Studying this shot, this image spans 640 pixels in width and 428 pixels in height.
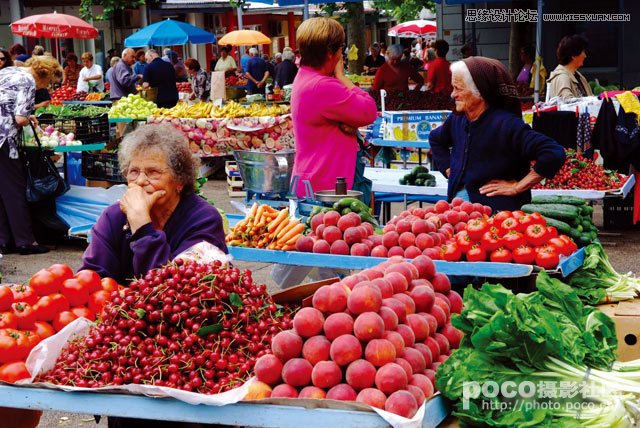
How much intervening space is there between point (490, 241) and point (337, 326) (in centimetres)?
243

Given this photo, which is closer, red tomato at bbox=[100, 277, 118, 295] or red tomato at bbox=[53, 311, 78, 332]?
red tomato at bbox=[53, 311, 78, 332]

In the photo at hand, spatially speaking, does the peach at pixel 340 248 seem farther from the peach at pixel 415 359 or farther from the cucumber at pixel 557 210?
the peach at pixel 415 359

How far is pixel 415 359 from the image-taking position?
3039mm

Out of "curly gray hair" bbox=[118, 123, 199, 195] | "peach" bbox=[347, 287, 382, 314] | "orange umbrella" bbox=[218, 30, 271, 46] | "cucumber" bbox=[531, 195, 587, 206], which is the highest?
"orange umbrella" bbox=[218, 30, 271, 46]

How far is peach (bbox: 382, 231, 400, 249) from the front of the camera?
5426 millimetres

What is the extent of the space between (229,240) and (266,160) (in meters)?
1.92

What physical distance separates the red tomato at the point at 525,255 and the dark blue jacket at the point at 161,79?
12677mm

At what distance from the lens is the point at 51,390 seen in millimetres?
3195

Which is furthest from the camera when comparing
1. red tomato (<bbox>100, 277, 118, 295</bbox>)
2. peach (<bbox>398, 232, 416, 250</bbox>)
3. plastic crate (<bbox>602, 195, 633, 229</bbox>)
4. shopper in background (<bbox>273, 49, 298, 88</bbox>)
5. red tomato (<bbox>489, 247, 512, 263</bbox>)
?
shopper in background (<bbox>273, 49, 298, 88</bbox>)

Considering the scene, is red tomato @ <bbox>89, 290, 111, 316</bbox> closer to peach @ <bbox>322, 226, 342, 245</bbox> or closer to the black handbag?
peach @ <bbox>322, 226, 342, 245</bbox>

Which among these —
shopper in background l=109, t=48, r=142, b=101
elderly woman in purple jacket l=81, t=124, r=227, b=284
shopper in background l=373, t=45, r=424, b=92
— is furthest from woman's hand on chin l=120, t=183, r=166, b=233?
shopper in background l=109, t=48, r=142, b=101

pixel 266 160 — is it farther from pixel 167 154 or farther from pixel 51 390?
pixel 51 390

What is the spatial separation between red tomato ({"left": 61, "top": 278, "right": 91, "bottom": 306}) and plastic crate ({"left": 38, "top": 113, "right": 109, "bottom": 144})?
286 inches

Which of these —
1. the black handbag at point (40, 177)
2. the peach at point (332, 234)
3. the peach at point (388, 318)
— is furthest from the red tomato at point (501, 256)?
the black handbag at point (40, 177)
